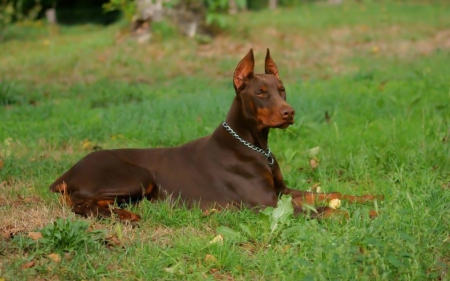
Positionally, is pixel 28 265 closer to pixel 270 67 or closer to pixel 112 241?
pixel 112 241

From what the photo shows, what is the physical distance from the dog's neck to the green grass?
63 cm

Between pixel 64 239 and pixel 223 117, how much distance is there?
373 centimetres

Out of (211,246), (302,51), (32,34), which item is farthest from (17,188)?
(32,34)

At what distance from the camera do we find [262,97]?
5.00 metres

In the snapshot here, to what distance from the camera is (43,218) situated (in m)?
4.84

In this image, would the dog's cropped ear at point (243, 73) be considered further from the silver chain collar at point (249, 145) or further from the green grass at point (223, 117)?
the green grass at point (223, 117)

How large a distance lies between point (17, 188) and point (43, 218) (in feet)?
2.78

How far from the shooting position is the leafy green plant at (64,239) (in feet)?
13.7

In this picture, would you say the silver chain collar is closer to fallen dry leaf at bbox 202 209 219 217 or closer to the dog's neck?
the dog's neck

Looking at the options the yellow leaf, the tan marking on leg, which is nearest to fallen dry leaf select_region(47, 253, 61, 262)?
the tan marking on leg

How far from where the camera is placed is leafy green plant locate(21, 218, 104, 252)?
4.19 m

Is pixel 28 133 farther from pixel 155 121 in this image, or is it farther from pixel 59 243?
pixel 59 243

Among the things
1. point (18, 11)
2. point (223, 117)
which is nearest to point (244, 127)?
point (223, 117)

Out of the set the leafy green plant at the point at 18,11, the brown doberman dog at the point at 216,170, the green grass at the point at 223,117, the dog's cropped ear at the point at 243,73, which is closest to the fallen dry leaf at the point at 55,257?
the green grass at the point at 223,117
